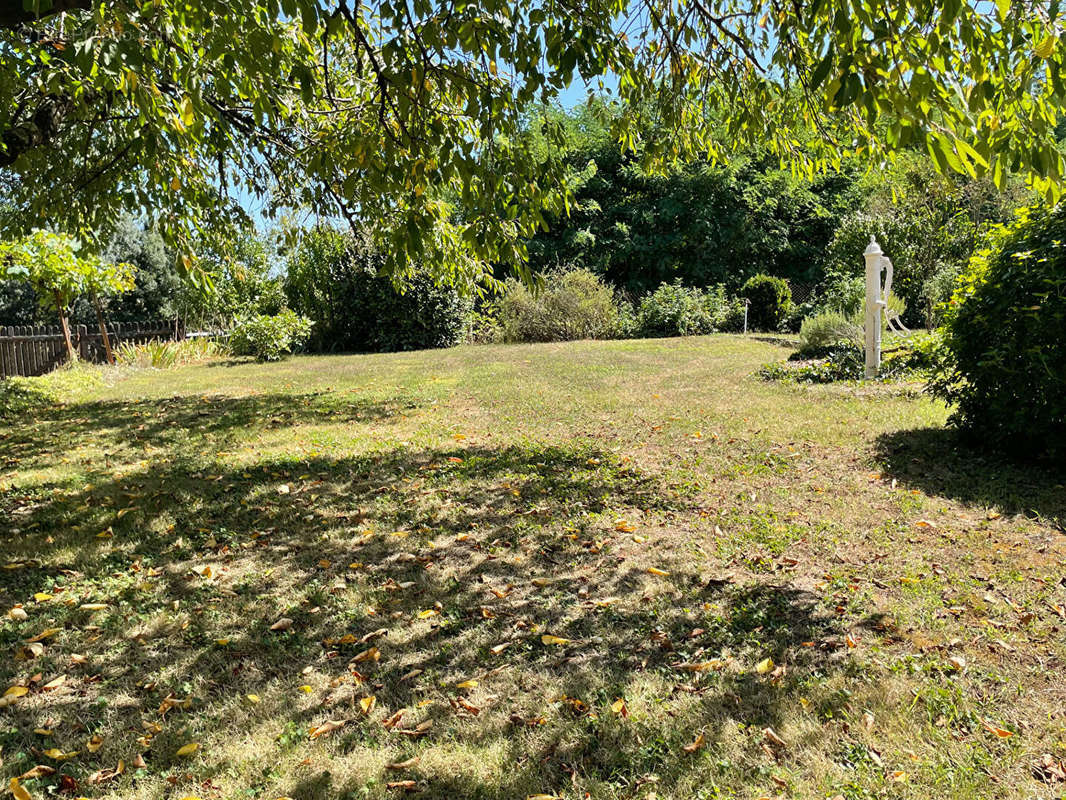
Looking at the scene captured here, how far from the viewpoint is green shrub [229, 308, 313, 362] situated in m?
16.5

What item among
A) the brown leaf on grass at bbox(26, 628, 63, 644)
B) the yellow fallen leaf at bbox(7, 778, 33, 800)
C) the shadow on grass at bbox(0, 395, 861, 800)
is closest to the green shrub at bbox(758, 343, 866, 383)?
the shadow on grass at bbox(0, 395, 861, 800)

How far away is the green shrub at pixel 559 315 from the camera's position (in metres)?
18.8

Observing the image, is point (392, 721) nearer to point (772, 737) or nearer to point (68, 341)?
point (772, 737)

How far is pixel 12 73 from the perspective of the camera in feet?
15.9

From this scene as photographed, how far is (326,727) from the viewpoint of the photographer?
2.49 meters

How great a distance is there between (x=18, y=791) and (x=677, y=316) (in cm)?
1792

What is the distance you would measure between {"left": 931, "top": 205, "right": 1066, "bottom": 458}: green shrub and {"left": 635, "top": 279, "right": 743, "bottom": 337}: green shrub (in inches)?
516

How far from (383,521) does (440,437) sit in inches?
99.6

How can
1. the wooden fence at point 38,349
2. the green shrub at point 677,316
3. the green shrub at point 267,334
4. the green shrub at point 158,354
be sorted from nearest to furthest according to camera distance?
the wooden fence at point 38,349
the green shrub at point 158,354
the green shrub at point 267,334
the green shrub at point 677,316

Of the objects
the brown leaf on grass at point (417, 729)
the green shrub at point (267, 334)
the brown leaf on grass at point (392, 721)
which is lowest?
the brown leaf on grass at point (417, 729)

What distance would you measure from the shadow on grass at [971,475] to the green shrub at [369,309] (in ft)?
42.5

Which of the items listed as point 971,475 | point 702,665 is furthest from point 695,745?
point 971,475

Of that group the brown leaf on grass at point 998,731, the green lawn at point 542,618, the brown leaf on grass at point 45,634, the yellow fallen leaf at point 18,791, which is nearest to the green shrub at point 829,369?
the green lawn at point 542,618

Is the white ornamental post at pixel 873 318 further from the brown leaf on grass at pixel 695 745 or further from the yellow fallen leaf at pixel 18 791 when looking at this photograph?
the yellow fallen leaf at pixel 18 791
